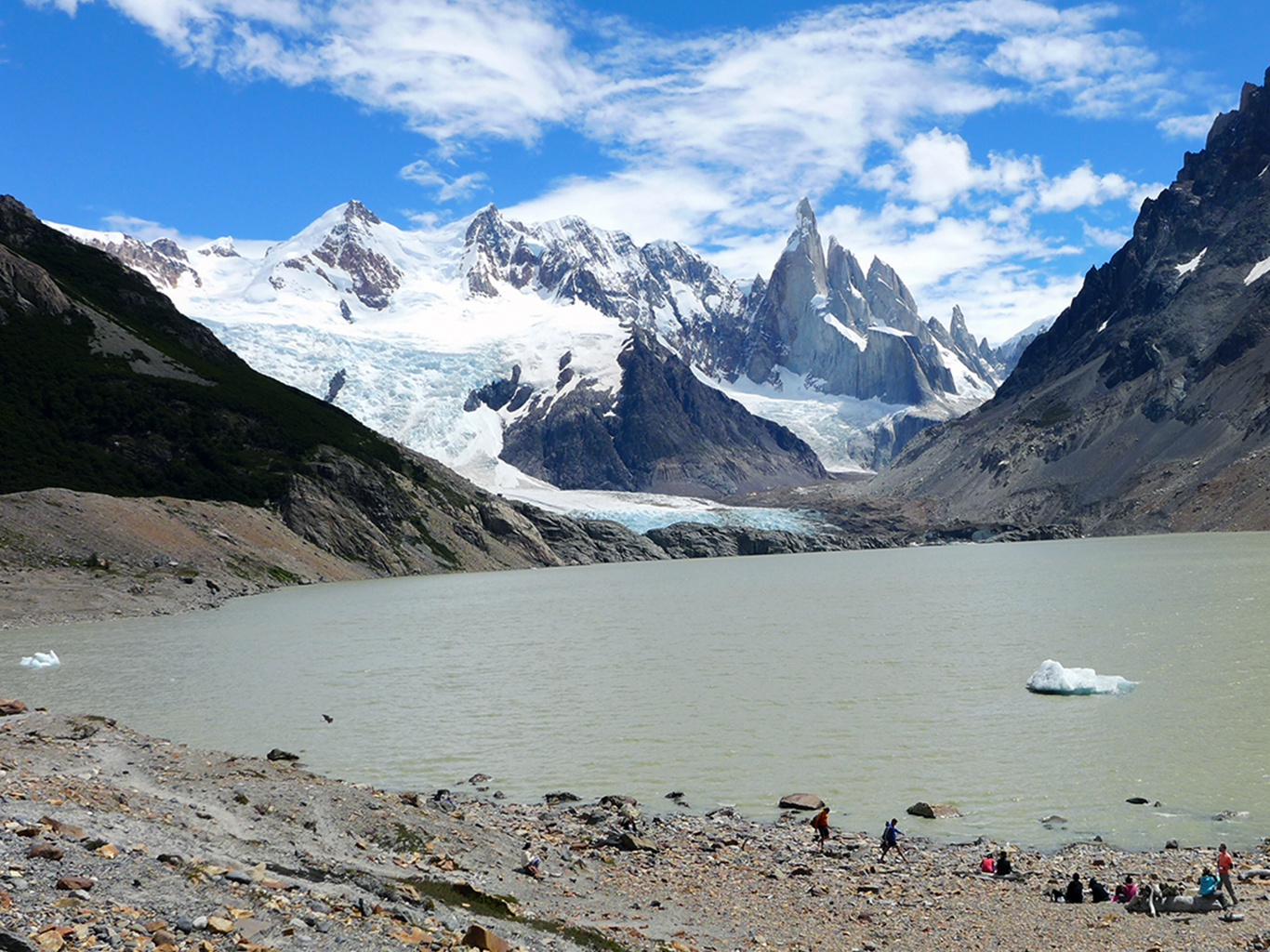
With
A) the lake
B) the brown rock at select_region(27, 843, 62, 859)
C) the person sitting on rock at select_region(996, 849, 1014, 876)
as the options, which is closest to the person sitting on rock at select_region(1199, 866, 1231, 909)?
the person sitting on rock at select_region(996, 849, 1014, 876)

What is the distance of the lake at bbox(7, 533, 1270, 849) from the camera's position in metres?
29.1

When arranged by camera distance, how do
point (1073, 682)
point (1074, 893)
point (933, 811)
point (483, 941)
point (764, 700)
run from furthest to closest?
point (764, 700)
point (1073, 682)
point (933, 811)
point (1074, 893)
point (483, 941)

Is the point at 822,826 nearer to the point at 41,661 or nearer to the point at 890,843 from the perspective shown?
the point at 890,843

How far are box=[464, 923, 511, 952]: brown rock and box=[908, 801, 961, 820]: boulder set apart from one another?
15342mm

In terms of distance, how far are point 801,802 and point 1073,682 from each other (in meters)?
19.8

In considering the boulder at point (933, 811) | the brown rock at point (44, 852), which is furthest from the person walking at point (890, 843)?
the brown rock at point (44, 852)

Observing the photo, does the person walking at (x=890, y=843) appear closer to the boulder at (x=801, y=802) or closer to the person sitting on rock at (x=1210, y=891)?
the boulder at (x=801, y=802)

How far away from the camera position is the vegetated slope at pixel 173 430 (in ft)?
416

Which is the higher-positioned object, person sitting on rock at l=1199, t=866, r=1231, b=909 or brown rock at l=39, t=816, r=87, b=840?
person sitting on rock at l=1199, t=866, r=1231, b=909

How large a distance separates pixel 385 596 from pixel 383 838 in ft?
309

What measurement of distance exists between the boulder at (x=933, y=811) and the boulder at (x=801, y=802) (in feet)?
8.45

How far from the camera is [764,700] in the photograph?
44.3 metres

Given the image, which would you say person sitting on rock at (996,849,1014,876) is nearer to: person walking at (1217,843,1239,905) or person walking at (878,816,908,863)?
person walking at (878,816,908,863)

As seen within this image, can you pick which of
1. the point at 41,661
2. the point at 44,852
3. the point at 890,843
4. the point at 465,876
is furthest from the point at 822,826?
the point at 41,661
